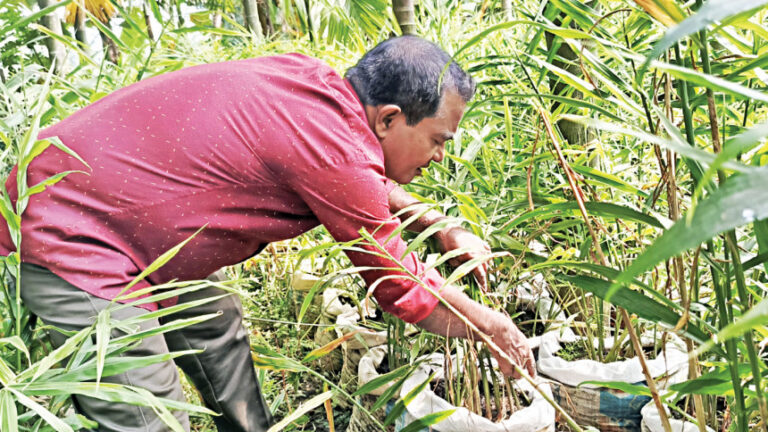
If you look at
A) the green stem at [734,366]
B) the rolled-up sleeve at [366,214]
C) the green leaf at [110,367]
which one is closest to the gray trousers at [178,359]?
the green leaf at [110,367]

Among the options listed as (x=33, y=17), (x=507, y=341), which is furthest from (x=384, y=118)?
(x=33, y=17)

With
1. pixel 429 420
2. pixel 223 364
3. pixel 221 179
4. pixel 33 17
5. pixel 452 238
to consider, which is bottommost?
pixel 223 364

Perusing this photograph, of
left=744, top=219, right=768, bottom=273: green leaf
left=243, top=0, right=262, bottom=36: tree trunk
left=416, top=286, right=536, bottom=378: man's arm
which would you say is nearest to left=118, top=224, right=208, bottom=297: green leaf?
left=416, top=286, right=536, bottom=378: man's arm

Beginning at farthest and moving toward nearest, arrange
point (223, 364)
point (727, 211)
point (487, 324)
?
point (223, 364) < point (487, 324) < point (727, 211)

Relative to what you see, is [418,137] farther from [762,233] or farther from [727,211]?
[727,211]

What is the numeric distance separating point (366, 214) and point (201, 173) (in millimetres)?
276

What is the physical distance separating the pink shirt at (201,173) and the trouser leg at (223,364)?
322 millimetres

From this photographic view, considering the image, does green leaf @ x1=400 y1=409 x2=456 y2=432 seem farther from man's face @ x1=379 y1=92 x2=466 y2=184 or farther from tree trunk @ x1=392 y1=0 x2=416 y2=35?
tree trunk @ x1=392 y1=0 x2=416 y2=35

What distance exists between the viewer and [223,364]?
1.38 m

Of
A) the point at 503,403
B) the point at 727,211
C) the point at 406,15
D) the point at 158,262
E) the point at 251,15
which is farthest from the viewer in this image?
the point at 251,15

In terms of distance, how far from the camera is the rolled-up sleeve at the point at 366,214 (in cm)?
99

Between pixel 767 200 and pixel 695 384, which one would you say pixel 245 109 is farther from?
pixel 767 200

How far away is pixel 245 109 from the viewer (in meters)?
A: 1.03

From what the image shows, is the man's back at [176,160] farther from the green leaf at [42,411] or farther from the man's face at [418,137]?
the green leaf at [42,411]
